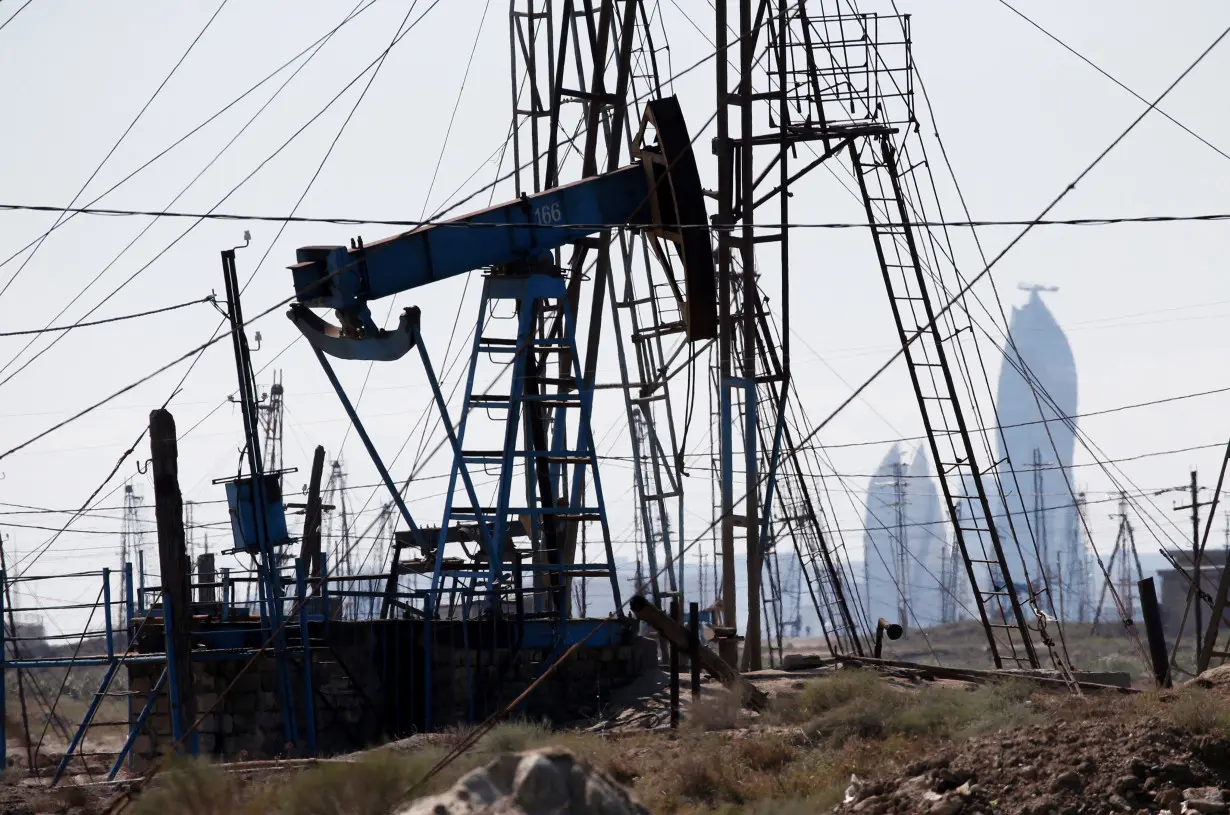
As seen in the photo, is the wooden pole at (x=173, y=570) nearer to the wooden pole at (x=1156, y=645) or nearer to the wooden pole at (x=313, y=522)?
the wooden pole at (x=313, y=522)

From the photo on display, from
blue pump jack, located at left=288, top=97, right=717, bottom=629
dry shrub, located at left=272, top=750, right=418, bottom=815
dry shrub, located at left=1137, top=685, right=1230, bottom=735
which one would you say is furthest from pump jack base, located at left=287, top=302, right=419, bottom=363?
dry shrub, located at left=1137, top=685, right=1230, bottom=735

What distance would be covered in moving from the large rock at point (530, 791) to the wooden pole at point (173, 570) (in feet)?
19.8

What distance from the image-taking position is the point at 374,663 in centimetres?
1905

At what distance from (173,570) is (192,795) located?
4.55 metres

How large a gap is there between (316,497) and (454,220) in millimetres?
7936

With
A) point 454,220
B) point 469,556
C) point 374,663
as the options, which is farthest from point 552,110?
point 374,663

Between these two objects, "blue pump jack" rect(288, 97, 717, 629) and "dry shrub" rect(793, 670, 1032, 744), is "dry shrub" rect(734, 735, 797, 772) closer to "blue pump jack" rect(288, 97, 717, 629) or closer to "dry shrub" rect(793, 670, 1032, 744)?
"dry shrub" rect(793, 670, 1032, 744)

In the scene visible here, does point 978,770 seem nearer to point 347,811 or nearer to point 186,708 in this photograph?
point 347,811

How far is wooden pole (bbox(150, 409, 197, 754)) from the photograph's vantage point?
48.9 ft

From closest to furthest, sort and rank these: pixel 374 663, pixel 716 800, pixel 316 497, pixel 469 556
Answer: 1. pixel 716 800
2. pixel 374 663
3. pixel 469 556
4. pixel 316 497

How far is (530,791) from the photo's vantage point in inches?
373

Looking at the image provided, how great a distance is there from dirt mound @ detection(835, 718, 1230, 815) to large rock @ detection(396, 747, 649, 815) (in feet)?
7.58

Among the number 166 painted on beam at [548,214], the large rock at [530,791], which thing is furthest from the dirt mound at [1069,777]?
the number 166 painted on beam at [548,214]

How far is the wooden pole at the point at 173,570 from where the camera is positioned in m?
14.9
